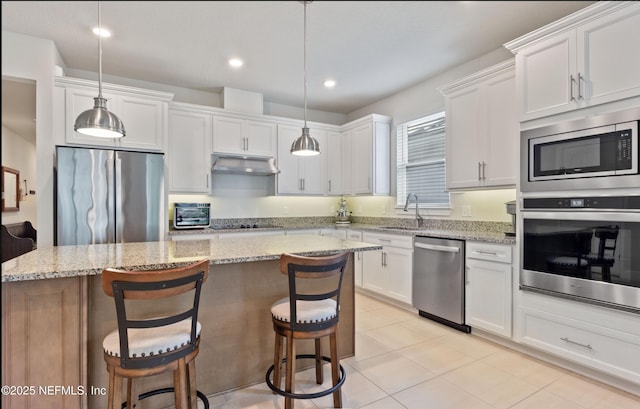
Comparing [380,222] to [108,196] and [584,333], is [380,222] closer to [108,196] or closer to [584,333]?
[584,333]

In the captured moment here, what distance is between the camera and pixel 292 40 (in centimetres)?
295

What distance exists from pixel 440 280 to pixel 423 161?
62.2 inches

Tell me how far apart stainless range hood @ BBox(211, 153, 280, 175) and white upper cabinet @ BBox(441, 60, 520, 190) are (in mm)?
2235

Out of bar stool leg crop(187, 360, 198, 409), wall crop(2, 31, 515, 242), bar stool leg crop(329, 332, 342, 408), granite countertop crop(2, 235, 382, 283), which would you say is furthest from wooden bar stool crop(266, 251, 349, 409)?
wall crop(2, 31, 515, 242)

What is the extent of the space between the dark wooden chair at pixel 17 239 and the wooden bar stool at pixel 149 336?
7.15 ft

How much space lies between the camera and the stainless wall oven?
209 centimetres

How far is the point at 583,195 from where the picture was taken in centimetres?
228

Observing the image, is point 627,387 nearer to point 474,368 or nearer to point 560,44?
point 474,368

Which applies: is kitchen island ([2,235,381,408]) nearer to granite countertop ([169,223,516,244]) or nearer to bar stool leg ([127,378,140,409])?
bar stool leg ([127,378,140,409])

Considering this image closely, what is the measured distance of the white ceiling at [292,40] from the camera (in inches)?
51.6

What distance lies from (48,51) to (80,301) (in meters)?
2.68

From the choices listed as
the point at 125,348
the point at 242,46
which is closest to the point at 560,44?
the point at 242,46

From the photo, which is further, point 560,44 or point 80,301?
point 560,44

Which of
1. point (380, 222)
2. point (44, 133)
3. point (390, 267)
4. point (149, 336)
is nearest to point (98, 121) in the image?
point (149, 336)
